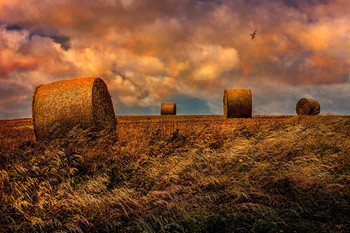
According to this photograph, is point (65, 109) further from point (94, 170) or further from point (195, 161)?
point (195, 161)

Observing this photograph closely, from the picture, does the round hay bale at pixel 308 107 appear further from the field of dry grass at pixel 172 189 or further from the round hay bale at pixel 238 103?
the field of dry grass at pixel 172 189

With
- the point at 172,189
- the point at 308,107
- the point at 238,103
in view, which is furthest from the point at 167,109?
the point at 172,189

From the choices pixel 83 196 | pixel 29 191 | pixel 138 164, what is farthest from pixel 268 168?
pixel 29 191

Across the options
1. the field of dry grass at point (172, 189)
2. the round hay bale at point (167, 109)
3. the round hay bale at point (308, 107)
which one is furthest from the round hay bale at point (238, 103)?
the field of dry grass at point (172, 189)

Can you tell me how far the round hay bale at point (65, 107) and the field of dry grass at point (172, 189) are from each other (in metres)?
0.71

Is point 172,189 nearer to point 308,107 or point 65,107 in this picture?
point 65,107

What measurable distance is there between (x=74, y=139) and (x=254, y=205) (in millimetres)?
4460

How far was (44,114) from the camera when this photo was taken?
23.6 feet

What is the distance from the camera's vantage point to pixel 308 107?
18484 mm

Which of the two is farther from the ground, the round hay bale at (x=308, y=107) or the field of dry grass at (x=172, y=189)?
the round hay bale at (x=308, y=107)

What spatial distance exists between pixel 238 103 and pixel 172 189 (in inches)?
464

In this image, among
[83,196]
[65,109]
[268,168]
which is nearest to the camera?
[83,196]

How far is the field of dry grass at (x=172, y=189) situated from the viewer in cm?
337

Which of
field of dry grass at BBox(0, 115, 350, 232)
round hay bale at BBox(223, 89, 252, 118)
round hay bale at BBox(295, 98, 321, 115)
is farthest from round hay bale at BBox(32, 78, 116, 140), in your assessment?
round hay bale at BBox(295, 98, 321, 115)
